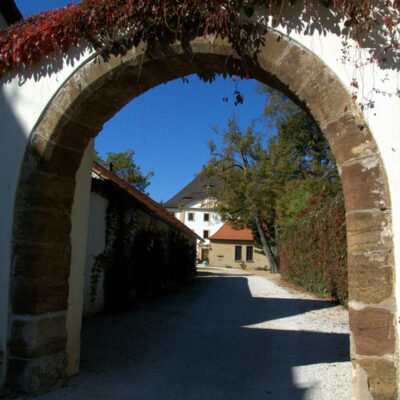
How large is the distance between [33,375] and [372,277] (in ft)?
9.87

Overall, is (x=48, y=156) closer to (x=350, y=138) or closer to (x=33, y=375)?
(x=33, y=375)

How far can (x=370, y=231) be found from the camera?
101 inches

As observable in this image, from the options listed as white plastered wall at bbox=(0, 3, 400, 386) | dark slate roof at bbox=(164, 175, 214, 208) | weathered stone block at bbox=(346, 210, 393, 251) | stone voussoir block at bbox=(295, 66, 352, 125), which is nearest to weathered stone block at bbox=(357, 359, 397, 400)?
weathered stone block at bbox=(346, 210, 393, 251)

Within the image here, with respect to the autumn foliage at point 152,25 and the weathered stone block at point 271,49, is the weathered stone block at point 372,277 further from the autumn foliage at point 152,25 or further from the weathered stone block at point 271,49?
the weathered stone block at point 271,49

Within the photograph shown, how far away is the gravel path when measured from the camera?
375 centimetres

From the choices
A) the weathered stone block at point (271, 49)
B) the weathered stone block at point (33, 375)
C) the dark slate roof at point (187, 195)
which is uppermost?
the dark slate roof at point (187, 195)

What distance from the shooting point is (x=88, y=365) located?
4512 mm

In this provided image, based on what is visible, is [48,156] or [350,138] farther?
[48,156]

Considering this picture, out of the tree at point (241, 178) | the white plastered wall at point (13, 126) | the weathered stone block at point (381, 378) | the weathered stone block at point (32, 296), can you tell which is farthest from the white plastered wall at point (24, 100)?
the tree at point (241, 178)

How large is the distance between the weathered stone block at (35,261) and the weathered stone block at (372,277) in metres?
2.72

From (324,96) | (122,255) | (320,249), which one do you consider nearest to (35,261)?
(324,96)

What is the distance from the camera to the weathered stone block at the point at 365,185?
2.56 m

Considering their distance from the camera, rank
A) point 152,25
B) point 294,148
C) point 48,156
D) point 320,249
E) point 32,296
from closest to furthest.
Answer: point 152,25
point 32,296
point 48,156
point 320,249
point 294,148

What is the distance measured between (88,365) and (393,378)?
3335 mm
